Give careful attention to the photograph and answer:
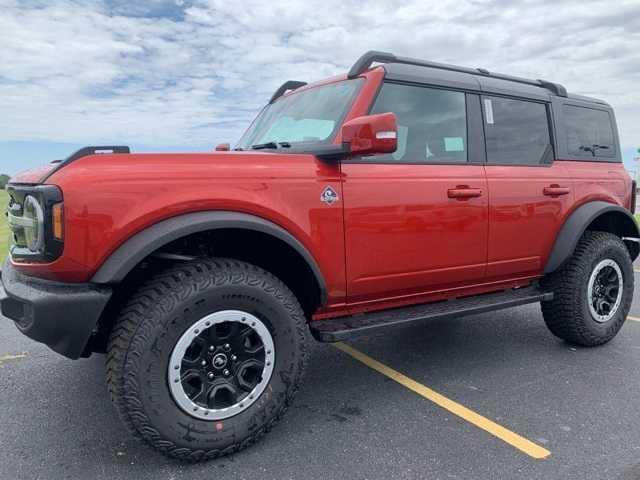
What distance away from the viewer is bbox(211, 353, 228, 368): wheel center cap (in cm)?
250

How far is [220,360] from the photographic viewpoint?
251 cm

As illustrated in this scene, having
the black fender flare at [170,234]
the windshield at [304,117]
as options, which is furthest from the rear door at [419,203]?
the black fender flare at [170,234]

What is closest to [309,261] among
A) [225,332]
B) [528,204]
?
[225,332]

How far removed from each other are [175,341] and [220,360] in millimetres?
262

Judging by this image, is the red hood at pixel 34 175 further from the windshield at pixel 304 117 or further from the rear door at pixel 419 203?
the rear door at pixel 419 203

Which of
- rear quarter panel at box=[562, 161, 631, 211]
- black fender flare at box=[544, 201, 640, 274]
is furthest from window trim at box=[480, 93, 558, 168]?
black fender flare at box=[544, 201, 640, 274]

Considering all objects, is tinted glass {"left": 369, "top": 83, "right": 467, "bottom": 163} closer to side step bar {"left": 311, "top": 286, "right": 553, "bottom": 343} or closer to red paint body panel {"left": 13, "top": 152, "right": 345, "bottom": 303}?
red paint body panel {"left": 13, "top": 152, "right": 345, "bottom": 303}

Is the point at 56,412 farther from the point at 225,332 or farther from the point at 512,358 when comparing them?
the point at 512,358

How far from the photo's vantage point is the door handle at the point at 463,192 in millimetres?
3233

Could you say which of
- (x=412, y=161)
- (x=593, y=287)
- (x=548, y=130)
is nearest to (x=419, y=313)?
(x=412, y=161)

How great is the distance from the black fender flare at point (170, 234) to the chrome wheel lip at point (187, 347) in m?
0.40

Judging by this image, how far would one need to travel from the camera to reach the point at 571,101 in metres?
4.26

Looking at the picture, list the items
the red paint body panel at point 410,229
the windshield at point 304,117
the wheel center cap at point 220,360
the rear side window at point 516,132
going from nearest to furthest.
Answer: the wheel center cap at point 220,360, the red paint body panel at point 410,229, the windshield at point 304,117, the rear side window at point 516,132

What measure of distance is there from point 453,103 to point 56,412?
316 centimetres
